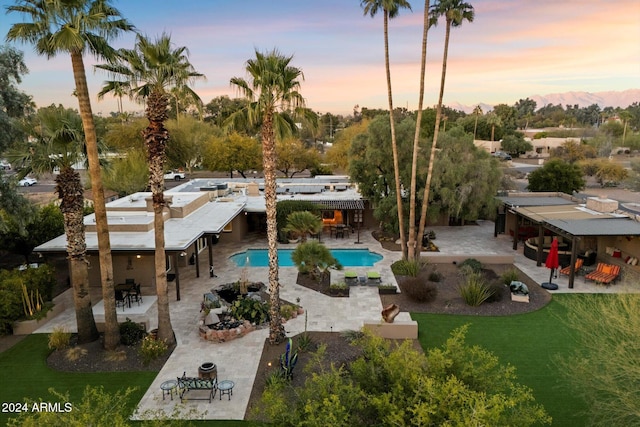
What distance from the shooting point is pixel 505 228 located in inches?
1117

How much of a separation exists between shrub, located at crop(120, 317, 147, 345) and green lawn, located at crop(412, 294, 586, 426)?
32.4 feet

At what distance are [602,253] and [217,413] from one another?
2168 centimetres

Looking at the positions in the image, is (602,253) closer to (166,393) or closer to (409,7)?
(409,7)

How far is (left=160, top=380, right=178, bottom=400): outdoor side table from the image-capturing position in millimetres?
10883

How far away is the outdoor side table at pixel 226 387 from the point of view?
10883 millimetres

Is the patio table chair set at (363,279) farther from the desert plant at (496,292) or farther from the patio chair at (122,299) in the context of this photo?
the patio chair at (122,299)

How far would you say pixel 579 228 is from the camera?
63.2 feet

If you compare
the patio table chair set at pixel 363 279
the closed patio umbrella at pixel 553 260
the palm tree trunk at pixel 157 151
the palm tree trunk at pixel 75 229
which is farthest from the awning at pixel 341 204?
the palm tree trunk at pixel 75 229

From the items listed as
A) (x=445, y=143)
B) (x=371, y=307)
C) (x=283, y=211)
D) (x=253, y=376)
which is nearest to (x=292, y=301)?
(x=371, y=307)

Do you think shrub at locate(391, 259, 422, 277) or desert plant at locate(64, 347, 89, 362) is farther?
shrub at locate(391, 259, 422, 277)

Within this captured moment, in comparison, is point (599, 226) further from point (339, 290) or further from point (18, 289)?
point (18, 289)

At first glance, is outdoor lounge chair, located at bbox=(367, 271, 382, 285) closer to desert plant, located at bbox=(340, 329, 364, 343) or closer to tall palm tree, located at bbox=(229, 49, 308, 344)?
desert plant, located at bbox=(340, 329, 364, 343)

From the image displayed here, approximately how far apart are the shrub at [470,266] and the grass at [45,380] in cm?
1460

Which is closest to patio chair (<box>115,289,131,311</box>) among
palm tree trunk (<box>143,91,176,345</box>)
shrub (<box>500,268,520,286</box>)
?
palm tree trunk (<box>143,91,176,345</box>)
